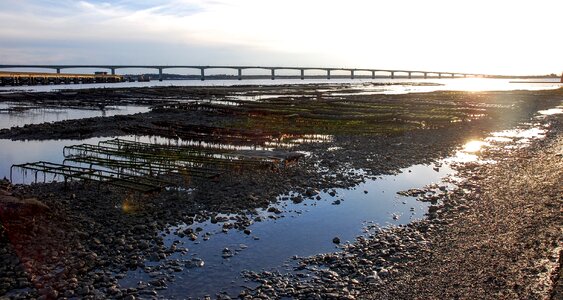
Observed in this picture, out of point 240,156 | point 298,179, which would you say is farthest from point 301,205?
point 240,156

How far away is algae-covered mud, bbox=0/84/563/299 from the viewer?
9.58 m

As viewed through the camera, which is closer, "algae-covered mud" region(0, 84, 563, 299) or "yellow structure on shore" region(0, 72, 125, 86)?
"algae-covered mud" region(0, 84, 563, 299)

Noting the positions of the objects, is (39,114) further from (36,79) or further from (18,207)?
(36,79)

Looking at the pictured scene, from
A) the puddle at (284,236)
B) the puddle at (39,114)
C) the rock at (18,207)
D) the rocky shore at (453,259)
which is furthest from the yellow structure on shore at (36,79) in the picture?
the rocky shore at (453,259)

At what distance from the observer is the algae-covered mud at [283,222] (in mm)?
9578

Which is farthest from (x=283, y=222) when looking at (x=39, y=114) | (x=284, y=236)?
(x=39, y=114)

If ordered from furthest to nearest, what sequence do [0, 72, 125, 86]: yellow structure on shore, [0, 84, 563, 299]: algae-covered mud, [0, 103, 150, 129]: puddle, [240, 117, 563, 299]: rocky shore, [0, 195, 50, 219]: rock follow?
1. [0, 72, 125, 86]: yellow structure on shore
2. [0, 103, 150, 129]: puddle
3. [0, 195, 50, 219]: rock
4. [0, 84, 563, 299]: algae-covered mud
5. [240, 117, 563, 299]: rocky shore

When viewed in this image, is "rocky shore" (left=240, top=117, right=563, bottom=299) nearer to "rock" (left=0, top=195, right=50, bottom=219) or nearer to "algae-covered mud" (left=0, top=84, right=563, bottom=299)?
"algae-covered mud" (left=0, top=84, right=563, bottom=299)

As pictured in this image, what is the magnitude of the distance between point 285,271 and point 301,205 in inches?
211

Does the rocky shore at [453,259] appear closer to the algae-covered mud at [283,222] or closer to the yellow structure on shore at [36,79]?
the algae-covered mud at [283,222]

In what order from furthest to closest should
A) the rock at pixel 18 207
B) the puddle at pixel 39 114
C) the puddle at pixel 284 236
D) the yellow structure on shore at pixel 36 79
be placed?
the yellow structure on shore at pixel 36 79 → the puddle at pixel 39 114 → the rock at pixel 18 207 → the puddle at pixel 284 236

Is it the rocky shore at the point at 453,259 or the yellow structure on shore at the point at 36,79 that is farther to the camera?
the yellow structure on shore at the point at 36,79

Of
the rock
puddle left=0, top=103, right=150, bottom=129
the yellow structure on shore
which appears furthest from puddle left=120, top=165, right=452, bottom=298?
the yellow structure on shore

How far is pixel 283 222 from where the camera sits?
45.2 feet
